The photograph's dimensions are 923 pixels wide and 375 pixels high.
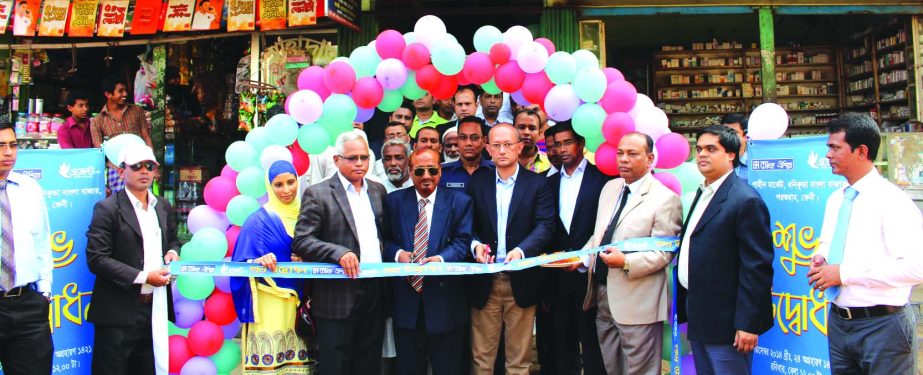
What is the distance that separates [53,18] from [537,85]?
6.53 m

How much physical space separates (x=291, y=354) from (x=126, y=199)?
133 cm

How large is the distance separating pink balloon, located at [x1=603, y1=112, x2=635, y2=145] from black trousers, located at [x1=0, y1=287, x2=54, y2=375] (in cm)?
336

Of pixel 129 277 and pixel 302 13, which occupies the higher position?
pixel 302 13

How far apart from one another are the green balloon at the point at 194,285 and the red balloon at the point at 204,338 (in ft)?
0.65

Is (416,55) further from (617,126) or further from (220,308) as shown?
(220,308)

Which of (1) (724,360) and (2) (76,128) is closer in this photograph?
(1) (724,360)

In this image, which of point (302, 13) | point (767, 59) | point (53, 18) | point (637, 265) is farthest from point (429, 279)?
point (53, 18)

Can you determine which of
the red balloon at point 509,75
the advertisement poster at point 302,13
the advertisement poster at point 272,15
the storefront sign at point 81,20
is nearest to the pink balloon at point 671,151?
the red balloon at point 509,75

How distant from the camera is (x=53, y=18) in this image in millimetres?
8078

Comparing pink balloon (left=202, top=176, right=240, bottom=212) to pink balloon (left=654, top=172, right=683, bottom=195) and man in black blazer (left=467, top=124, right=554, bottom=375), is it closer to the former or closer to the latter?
man in black blazer (left=467, top=124, right=554, bottom=375)

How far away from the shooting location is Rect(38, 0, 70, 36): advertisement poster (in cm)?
806

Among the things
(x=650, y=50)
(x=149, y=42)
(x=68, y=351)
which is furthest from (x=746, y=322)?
(x=650, y=50)

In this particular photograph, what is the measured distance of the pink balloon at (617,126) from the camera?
13.9ft

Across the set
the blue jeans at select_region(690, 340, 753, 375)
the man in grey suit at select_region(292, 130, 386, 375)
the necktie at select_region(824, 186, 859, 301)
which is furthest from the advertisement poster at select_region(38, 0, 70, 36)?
the necktie at select_region(824, 186, 859, 301)
